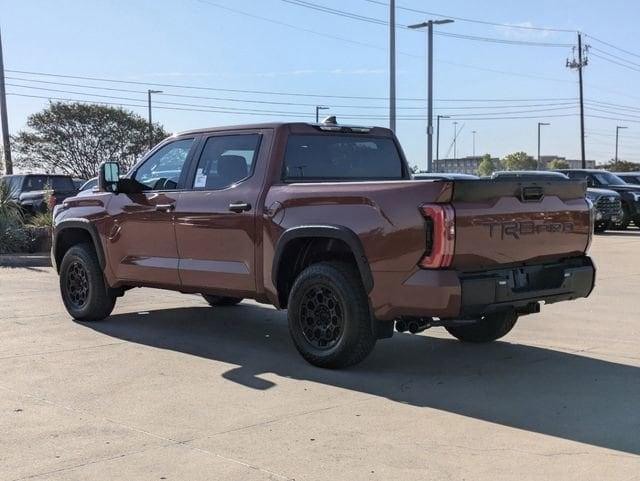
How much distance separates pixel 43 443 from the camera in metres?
4.14

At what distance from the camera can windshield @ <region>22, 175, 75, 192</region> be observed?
69.3 ft

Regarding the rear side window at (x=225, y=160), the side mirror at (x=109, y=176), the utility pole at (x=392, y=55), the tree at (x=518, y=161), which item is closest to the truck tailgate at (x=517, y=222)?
the rear side window at (x=225, y=160)

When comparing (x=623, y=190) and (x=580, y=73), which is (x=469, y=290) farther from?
(x=580, y=73)

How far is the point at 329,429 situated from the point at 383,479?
81 centimetres

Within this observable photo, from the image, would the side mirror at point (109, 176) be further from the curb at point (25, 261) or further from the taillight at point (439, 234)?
the curb at point (25, 261)

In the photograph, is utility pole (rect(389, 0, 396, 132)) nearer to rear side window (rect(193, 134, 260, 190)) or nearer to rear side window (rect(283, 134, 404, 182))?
rear side window (rect(283, 134, 404, 182))

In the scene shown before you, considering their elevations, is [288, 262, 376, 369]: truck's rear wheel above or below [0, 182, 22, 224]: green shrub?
below

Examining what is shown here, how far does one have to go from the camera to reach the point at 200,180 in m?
6.69

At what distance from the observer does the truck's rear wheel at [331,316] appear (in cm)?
545

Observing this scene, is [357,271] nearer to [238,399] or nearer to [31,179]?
[238,399]

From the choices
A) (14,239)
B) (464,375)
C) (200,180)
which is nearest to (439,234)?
(464,375)

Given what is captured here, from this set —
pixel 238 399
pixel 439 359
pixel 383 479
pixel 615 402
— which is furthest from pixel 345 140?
pixel 383 479

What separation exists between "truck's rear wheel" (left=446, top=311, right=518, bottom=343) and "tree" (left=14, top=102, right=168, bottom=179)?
Answer: 48.8m

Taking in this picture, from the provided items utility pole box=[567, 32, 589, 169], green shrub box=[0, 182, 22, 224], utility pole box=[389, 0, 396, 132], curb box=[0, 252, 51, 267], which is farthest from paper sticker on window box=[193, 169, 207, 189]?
utility pole box=[567, 32, 589, 169]
